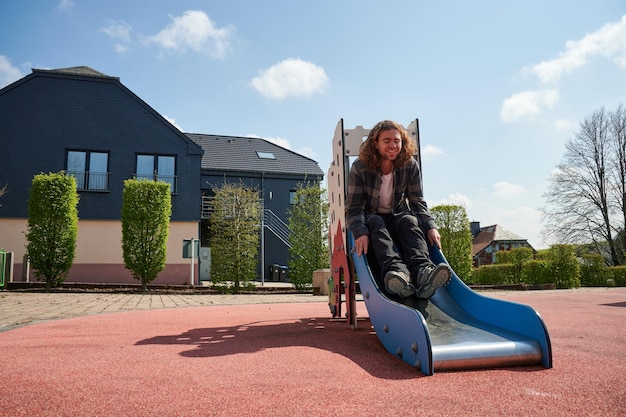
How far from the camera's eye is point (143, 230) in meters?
13.4

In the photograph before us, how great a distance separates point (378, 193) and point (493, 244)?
42.4 meters

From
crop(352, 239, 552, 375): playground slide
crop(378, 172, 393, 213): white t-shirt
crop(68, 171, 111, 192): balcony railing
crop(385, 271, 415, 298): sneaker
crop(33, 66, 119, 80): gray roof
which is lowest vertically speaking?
crop(352, 239, 552, 375): playground slide

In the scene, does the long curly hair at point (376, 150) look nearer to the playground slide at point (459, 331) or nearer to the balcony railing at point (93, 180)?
the playground slide at point (459, 331)

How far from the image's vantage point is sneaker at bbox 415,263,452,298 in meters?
3.07

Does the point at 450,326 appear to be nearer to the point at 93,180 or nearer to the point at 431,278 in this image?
the point at 431,278

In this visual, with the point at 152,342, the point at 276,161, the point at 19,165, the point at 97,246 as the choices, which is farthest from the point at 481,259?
the point at 152,342

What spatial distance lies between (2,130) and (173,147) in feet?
21.2

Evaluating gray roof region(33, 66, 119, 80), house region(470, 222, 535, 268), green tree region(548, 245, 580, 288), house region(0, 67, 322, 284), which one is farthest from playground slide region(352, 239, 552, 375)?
house region(470, 222, 535, 268)

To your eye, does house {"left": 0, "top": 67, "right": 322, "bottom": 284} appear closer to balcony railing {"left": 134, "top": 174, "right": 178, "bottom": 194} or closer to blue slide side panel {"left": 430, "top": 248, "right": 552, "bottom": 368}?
balcony railing {"left": 134, "top": 174, "right": 178, "bottom": 194}

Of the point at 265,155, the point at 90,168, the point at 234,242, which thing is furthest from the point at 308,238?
the point at 265,155

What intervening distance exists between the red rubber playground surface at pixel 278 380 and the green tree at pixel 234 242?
370 inches

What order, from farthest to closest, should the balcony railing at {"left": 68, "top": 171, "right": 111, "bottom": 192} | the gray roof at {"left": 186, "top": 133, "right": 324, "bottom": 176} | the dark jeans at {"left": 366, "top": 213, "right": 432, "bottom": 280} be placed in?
the gray roof at {"left": 186, "top": 133, "right": 324, "bottom": 176} < the balcony railing at {"left": 68, "top": 171, "right": 111, "bottom": 192} < the dark jeans at {"left": 366, "top": 213, "right": 432, "bottom": 280}

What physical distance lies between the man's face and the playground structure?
2.01 ft

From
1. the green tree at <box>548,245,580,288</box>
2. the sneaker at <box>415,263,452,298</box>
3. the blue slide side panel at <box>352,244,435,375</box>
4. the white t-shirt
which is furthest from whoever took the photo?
the green tree at <box>548,245,580,288</box>
